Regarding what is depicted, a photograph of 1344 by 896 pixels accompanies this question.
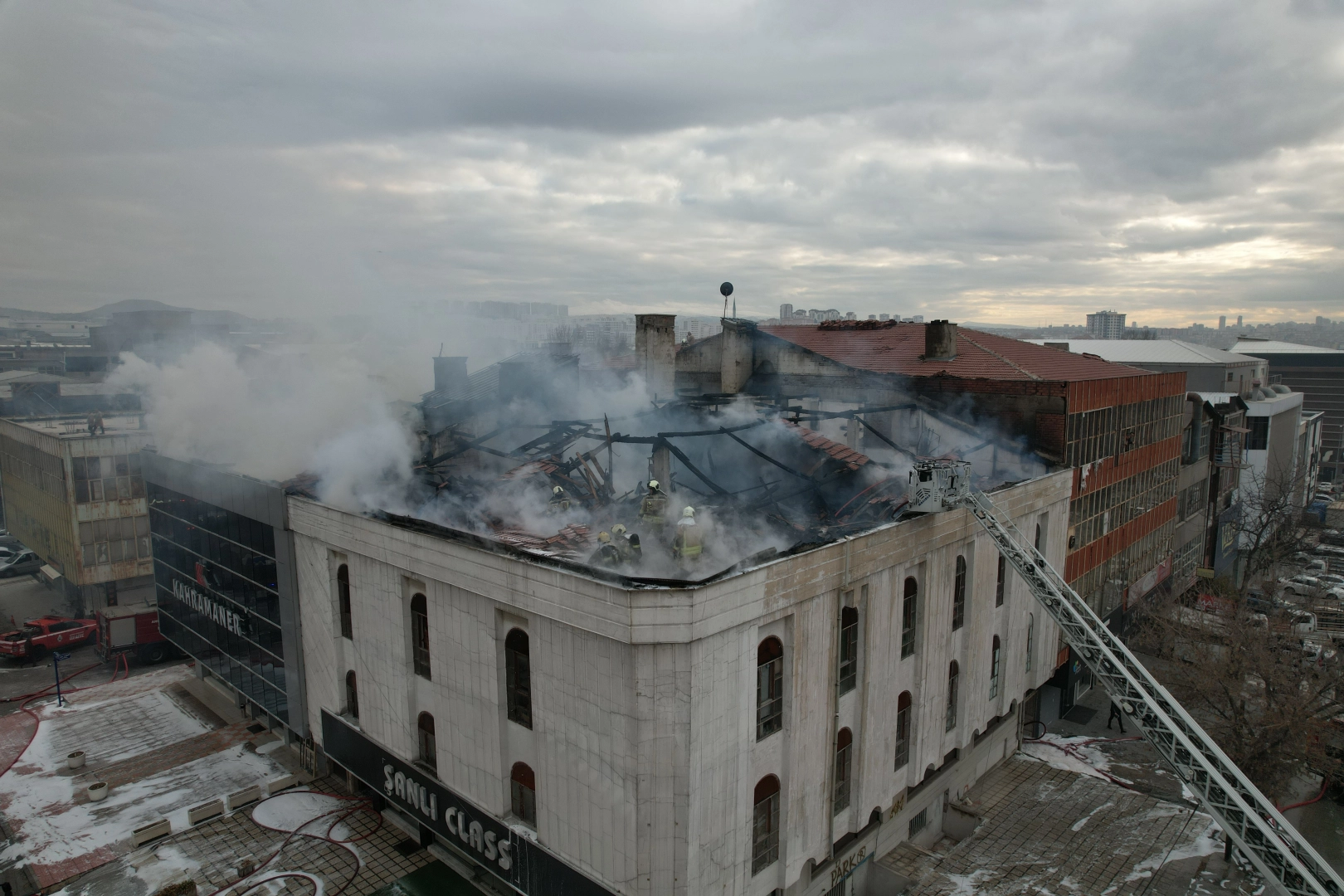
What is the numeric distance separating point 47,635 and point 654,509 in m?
29.6

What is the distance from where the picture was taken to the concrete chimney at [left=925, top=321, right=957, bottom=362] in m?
25.1

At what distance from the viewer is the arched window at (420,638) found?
14906mm

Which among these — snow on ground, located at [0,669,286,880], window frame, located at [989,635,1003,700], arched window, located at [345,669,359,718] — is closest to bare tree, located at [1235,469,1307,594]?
window frame, located at [989,635,1003,700]

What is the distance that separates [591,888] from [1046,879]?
32.1 feet

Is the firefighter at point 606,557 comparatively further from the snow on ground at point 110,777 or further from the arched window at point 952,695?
the snow on ground at point 110,777

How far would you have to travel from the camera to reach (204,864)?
1579cm

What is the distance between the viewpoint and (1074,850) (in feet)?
53.6

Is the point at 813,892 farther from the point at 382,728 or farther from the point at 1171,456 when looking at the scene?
the point at 1171,456

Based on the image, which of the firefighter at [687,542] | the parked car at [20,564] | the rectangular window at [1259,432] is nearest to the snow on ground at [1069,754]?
the firefighter at [687,542]

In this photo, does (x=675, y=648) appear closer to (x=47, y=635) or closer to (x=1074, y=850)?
(x=1074, y=850)

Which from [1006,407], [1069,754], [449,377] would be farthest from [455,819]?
[1006,407]

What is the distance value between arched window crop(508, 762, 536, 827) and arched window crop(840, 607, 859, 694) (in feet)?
19.0

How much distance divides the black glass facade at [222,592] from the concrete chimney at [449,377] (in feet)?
24.3

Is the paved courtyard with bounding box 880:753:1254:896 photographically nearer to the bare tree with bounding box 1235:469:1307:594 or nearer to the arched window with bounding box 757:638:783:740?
the arched window with bounding box 757:638:783:740
